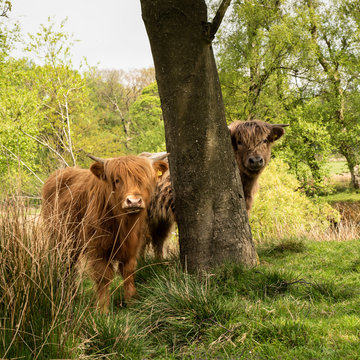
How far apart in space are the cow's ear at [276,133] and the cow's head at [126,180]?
2.57 meters

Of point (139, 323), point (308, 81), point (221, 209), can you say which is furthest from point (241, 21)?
point (139, 323)

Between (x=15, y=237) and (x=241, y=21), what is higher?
(x=241, y=21)

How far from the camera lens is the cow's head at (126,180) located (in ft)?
11.5

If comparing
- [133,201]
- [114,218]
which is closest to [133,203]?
[133,201]

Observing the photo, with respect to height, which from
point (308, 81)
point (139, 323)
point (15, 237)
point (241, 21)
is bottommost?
point (139, 323)

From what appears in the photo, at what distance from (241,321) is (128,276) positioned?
5.27 feet

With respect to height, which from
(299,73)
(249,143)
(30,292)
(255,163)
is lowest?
(30,292)

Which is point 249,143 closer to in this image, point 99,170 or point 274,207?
point 99,170

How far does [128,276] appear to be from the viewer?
3.82 meters

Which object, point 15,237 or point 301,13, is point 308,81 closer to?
point 301,13

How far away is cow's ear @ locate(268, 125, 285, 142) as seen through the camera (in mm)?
5684

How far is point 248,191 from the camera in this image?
17.9 feet

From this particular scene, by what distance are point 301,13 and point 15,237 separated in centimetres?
2488

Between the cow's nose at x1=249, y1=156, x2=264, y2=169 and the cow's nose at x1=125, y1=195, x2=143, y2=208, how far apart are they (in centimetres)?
224
